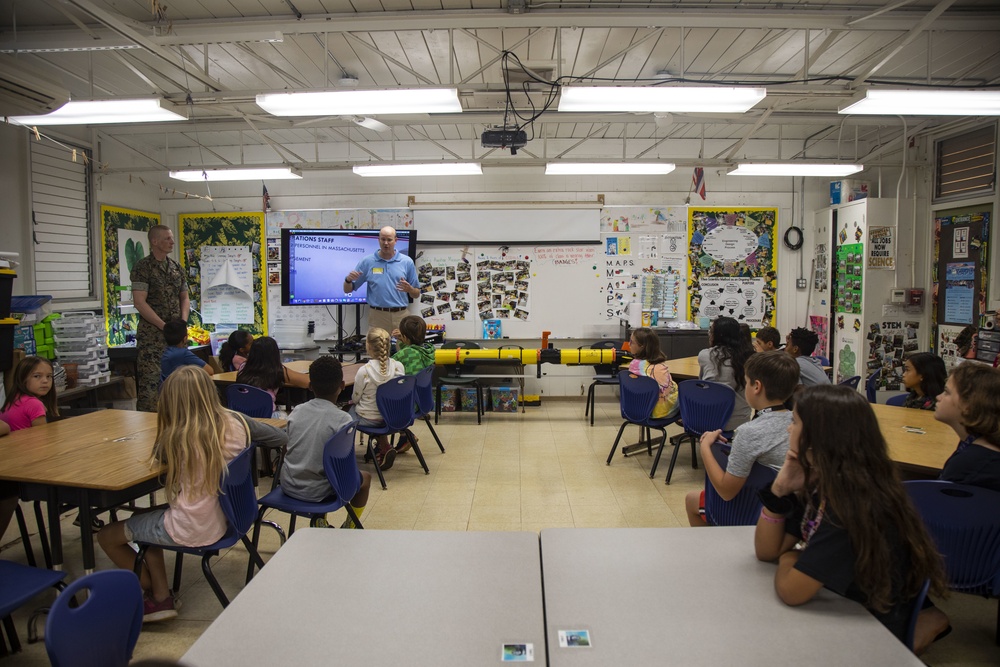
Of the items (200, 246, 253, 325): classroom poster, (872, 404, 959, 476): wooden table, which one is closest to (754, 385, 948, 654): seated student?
(872, 404, 959, 476): wooden table

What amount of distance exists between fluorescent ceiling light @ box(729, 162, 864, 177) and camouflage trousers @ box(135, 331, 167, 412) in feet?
19.2

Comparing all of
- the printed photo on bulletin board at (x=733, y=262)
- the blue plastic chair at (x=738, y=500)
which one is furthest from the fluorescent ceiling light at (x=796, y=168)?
the blue plastic chair at (x=738, y=500)

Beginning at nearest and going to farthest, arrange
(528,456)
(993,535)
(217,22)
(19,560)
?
(993,535) → (19,560) → (217,22) → (528,456)

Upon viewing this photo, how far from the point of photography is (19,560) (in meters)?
3.22

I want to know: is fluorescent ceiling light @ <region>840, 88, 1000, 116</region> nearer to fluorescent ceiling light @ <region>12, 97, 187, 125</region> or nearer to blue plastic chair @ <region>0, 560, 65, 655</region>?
fluorescent ceiling light @ <region>12, 97, 187, 125</region>

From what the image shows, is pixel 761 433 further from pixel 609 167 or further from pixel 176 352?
pixel 609 167

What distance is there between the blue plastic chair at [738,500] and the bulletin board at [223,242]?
689 cm

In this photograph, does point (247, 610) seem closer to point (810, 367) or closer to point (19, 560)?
point (19, 560)

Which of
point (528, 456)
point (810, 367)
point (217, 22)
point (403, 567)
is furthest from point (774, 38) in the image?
point (403, 567)

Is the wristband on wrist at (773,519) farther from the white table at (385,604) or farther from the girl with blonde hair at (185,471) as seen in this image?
the girl with blonde hair at (185,471)

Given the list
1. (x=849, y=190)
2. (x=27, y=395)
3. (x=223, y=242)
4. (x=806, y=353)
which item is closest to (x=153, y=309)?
(x=27, y=395)

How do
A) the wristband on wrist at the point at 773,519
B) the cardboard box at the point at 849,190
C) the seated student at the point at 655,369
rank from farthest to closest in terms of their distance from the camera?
1. the cardboard box at the point at 849,190
2. the seated student at the point at 655,369
3. the wristband on wrist at the point at 773,519

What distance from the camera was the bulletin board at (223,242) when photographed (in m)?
7.94

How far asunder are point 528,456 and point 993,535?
136 inches
